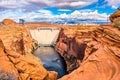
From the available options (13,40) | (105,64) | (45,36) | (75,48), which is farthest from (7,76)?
(45,36)

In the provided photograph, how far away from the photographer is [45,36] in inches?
4043

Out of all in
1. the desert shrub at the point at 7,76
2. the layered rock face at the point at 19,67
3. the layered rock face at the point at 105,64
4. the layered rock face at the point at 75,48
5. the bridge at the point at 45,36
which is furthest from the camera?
the bridge at the point at 45,36

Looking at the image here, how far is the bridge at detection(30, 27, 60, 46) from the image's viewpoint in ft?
330

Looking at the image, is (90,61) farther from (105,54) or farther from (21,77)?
(21,77)

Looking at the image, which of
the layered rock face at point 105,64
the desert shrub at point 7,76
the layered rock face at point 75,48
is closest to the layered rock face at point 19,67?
the desert shrub at point 7,76

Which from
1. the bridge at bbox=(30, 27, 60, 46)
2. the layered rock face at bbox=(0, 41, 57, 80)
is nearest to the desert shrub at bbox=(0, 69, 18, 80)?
the layered rock face at bbox=(0, 41, 57, 80)

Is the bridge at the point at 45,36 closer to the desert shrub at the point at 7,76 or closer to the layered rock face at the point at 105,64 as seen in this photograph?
the desert shrub at the point at 7,76

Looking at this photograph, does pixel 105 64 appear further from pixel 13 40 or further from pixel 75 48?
pixel 75 48

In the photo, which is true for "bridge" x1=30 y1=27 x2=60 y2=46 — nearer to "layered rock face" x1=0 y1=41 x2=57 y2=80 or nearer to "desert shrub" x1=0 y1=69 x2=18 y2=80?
"layered rock face" x1=0 y1=41 x2=57 y2=80

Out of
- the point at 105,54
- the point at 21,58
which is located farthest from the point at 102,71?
the point at 21,58

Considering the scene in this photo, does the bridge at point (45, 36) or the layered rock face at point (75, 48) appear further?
the bridge at point (45, 36)

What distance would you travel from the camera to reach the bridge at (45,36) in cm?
10050

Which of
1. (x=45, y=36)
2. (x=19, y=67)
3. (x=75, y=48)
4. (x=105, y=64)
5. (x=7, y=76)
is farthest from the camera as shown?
(x=45, y=36)

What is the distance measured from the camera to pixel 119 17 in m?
23.7
